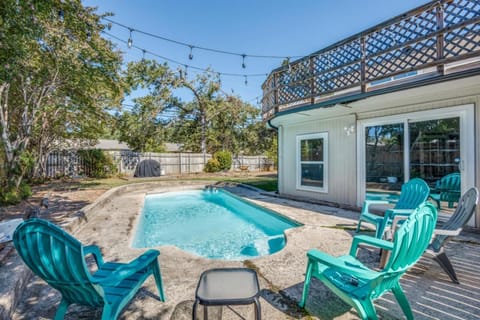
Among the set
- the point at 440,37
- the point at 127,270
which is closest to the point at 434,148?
the point at 440,37

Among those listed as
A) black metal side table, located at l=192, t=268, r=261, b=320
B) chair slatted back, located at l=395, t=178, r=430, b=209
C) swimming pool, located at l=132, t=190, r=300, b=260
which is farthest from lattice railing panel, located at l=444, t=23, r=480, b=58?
black metal side table, located at l=192, t=268, r=261, b=320

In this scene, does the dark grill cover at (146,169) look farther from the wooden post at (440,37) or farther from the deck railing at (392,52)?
the wooden post at (440,37)

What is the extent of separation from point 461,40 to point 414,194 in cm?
259

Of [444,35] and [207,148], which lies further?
[207,148]

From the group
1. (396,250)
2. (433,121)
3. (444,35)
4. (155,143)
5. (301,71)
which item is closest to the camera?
(396,250)

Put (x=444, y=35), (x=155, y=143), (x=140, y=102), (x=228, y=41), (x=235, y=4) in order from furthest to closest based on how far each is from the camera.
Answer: (x=155, y=143)
(x=140, y=102)
(x=228, y=41)
(x=235, y=4)
(x=444, y=35)

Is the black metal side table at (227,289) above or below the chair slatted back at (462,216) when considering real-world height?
below

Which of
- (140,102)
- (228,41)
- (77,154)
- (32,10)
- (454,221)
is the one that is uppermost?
(228,41)

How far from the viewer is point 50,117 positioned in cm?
1054

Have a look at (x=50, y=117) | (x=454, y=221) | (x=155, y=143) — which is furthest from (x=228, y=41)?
(x=454, y=221)

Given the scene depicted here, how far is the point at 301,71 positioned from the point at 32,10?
19.8ft

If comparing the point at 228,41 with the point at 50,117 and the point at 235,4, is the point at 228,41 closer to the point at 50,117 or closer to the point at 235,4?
the point at 235,4

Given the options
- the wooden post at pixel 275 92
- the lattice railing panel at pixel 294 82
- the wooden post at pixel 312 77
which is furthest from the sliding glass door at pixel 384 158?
the wooden post at pixel 275 92

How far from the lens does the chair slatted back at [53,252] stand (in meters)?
1.56
